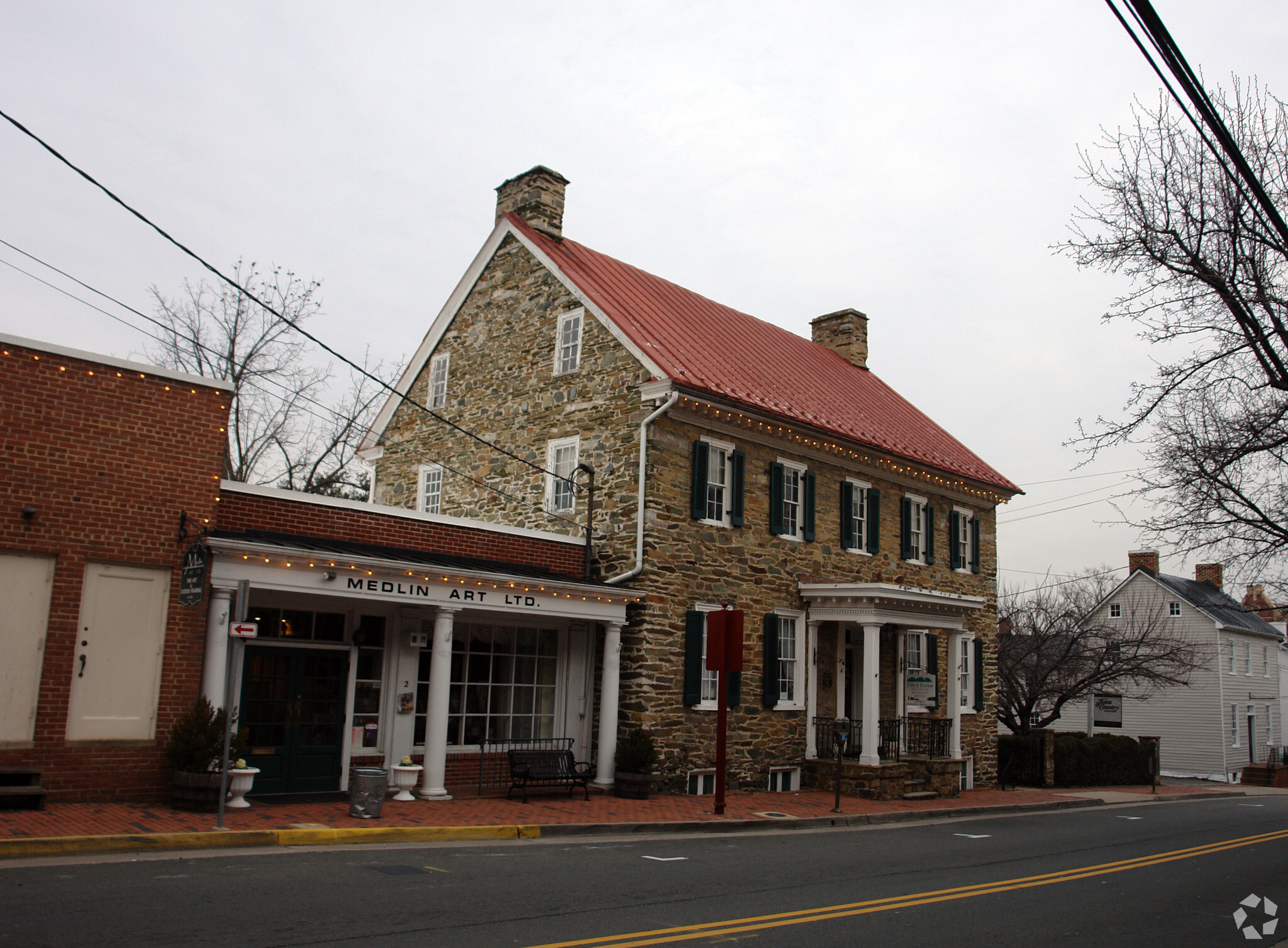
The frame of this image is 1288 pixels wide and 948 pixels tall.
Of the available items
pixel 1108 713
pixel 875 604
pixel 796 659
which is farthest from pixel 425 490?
pixel 1108 713

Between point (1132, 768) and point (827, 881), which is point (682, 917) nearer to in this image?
point (827, 881)

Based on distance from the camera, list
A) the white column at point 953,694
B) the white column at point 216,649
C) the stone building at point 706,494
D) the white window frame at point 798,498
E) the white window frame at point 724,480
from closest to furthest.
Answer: the white column at point 216,649, the stone building at point 706,494, the white window frame at point 724,480, the white window frame at point 798,498, the white column at point 953,694

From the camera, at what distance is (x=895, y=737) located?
797 inches

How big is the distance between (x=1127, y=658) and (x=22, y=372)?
97.1 ft

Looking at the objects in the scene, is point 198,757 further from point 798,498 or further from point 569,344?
point 798,498

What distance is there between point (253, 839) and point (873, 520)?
1443cm

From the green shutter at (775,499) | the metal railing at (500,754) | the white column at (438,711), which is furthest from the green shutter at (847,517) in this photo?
the white column at (438,711)

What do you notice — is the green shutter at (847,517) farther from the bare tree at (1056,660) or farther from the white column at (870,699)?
the bare tree at (1056,660)

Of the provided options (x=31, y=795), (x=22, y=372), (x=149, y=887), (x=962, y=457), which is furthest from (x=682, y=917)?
(x=962, y=457)

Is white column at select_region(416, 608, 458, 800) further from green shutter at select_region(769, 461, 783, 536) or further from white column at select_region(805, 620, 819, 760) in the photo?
white column at select_region(805, 620, 819, 760)

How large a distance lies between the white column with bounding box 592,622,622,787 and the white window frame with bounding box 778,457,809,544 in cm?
478

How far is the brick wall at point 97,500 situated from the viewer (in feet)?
36.5

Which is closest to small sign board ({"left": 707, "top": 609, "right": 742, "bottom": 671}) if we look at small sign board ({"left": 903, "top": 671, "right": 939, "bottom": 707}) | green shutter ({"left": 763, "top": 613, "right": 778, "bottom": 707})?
green shutter ({"left": 763, "top": 613, "right": 778, "bottom": 707})

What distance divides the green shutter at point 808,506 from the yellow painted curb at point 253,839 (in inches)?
372
